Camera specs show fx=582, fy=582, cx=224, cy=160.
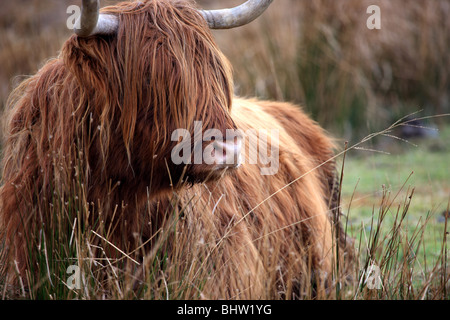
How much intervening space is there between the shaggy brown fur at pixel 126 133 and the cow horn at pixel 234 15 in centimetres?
9

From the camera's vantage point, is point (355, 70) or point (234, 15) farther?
point (355, 70)

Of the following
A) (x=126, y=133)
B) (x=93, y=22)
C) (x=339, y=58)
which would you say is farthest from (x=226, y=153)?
(x=339, y=58)

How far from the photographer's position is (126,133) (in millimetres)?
2230

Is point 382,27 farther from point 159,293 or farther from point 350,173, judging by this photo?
point 159,293

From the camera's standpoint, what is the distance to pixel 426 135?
7246 mm

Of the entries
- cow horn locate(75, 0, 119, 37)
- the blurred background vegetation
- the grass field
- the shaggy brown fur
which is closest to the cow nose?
the shaggy brown fur

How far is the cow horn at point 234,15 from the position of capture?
2506 millimetres

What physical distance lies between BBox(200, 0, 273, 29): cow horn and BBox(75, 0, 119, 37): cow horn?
441 millimetres

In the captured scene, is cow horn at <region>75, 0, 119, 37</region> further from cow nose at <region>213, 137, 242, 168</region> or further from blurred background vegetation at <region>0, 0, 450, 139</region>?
blurred background vegetation at <region>0, 0, 450, 139</region>

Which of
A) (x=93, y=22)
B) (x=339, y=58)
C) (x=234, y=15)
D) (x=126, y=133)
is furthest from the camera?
(x=339, y=58)

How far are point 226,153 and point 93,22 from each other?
2.21 ft

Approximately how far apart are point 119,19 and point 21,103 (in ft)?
2.02

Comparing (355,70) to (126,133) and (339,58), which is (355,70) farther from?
(126,133)

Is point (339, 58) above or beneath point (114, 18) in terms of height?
beneath
